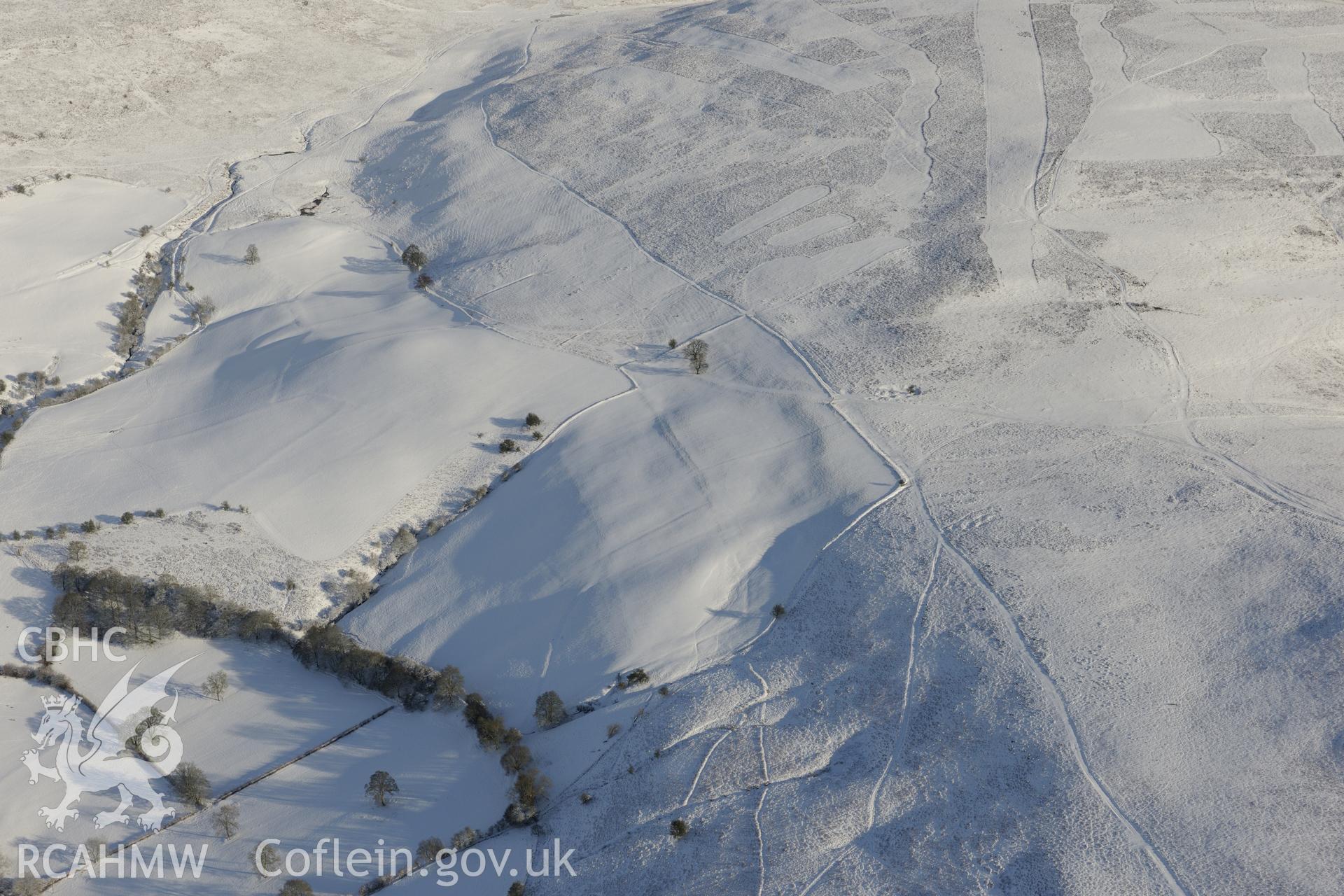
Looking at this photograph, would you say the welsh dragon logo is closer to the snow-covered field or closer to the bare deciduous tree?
the snow-covered field

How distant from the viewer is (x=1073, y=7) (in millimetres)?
77375

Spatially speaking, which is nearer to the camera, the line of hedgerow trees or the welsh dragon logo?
the welsh dragon logo

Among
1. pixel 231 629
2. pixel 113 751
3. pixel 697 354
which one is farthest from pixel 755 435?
pixel 113 751

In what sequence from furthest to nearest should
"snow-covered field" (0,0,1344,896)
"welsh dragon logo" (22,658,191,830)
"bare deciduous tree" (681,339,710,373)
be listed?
1. "bare deciduous tree" (681,339,710,373)
2. "welsh dragon logo" (22,658,191,830)
3. "snow-covered field" (0,0,1344,896)

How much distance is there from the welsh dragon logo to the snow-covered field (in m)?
0.81

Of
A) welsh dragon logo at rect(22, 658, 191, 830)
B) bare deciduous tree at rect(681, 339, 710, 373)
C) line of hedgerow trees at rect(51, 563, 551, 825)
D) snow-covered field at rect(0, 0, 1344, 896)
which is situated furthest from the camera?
bare deciduous tree at rect(681, 339, 710, 373)

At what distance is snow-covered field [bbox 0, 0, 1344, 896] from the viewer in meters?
33.5

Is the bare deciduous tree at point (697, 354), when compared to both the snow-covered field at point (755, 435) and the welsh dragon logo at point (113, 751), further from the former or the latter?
the welsh dragon logo at point (113, 751)

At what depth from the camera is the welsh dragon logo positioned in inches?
1420

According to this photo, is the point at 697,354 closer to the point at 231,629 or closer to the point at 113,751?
the point at 231,629

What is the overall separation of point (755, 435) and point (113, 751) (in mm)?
29343

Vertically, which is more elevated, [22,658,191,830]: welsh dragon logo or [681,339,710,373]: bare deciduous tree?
[681,339,710,373]: bare deciduous tree

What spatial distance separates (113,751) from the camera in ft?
124

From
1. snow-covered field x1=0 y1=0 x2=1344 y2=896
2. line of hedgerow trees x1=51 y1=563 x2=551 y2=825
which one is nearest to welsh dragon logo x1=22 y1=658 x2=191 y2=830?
snow-covered field x1=0 y1=0 x2=1344 y2=896
